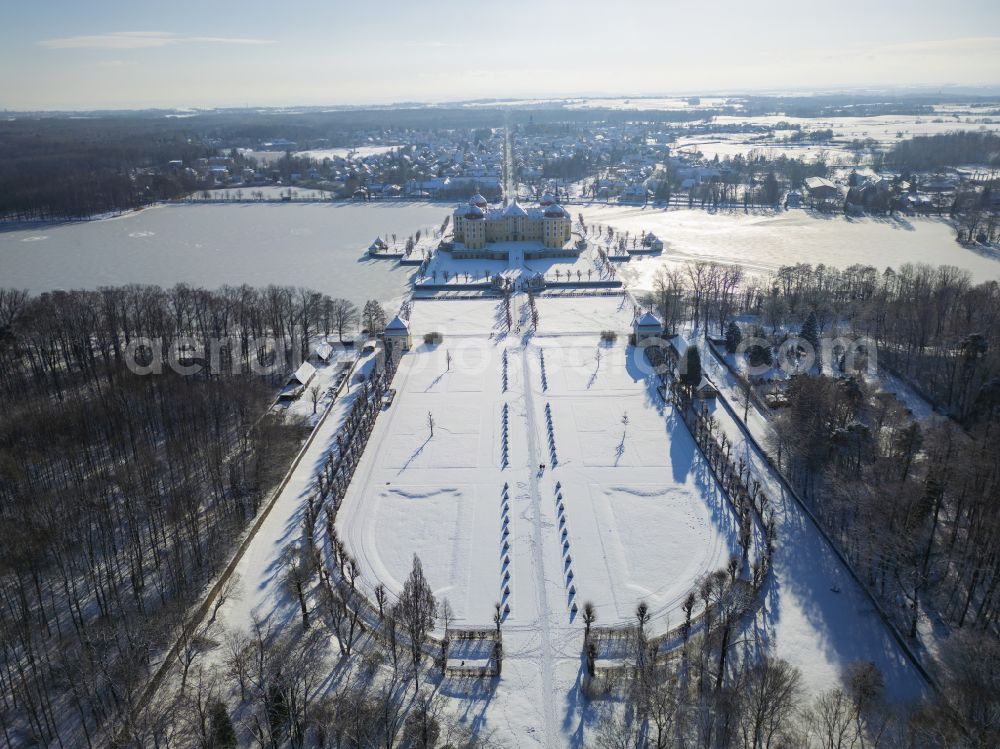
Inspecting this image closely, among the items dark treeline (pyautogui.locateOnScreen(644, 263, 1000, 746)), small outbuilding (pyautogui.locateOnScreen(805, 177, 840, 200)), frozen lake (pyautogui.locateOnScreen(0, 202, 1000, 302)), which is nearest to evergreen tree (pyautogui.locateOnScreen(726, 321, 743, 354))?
dark treeline (pyautogui.locateOnScreen(644, 263, 1000, 746))

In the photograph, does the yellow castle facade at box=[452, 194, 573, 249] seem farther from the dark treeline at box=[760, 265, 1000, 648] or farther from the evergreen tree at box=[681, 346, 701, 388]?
the evergreen tree at box=[681, 346, 701, 388]

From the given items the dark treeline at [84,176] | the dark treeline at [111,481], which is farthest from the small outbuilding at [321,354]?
the dark treeline at [84,176]

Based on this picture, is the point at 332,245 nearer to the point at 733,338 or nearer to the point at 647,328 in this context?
the point at 647,328

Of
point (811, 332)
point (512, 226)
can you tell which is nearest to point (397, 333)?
point (811, 332)

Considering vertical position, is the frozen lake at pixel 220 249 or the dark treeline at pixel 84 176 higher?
the dark treeline at pixel 84 176

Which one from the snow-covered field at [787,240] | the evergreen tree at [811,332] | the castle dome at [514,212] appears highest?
the castle dome at [514,212]

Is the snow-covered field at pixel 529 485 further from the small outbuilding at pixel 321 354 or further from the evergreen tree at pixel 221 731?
the evergreen tree at pixel 221 731

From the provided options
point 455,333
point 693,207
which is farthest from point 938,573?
point 693,207
